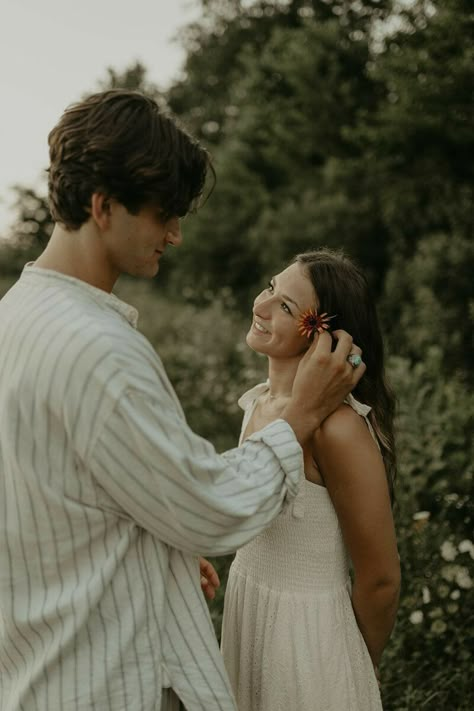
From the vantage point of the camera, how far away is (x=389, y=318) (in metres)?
9.28

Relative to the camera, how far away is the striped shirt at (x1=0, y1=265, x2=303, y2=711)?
1.61 m

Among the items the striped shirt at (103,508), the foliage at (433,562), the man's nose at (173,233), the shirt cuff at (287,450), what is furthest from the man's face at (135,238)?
the foliage at (433,562)

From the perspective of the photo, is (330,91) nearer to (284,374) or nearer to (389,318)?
(389,318)

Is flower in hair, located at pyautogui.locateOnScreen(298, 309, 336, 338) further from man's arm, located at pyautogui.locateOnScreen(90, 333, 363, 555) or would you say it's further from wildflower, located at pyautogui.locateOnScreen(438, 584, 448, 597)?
wildflower, located at pyautogui.locateOnScreen(438, 584, 448, 597)

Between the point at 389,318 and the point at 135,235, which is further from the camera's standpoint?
the point at 389,318

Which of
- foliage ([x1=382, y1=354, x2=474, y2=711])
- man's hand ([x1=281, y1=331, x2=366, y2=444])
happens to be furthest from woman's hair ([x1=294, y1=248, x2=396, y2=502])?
foliage ([x1=382, y1=354, x2=474, y2=711])

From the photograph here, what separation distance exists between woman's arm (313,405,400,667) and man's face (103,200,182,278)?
745 millimetres

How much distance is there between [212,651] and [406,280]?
7.83m

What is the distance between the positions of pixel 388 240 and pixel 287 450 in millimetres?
10212

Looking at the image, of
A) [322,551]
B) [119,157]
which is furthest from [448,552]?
[119,157]

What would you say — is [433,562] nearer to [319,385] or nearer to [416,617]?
[416,617]

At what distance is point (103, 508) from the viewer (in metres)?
1.71

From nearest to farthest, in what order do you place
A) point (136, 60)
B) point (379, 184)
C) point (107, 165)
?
point (107, 165)
point (379, 184)
point (136, 60)

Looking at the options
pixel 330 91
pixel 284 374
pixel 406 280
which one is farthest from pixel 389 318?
pixel 284 374
